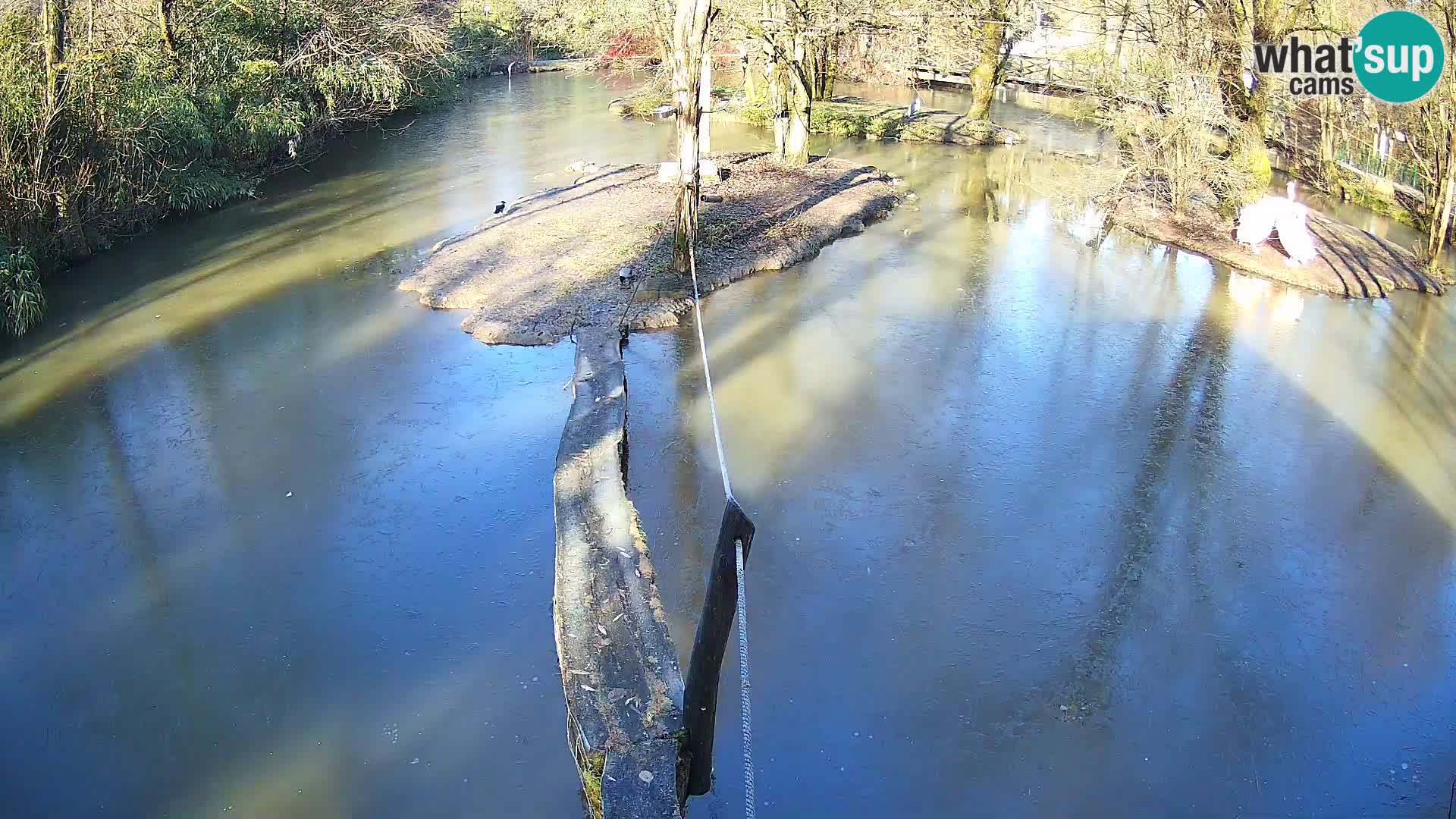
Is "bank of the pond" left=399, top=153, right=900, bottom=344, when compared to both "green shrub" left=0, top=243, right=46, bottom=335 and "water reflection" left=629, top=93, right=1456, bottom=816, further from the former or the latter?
"green shrub" left=0, top=243, right=46, bottom=335

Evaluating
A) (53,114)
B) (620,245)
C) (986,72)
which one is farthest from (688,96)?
(986,72)

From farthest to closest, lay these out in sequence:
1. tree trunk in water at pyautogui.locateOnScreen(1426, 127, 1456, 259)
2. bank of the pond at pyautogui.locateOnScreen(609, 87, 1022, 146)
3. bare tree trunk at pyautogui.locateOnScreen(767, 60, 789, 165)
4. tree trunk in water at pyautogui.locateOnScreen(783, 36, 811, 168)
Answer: bank of the pond at pyautogui.locateOnScreen(609, 87, 1022, 146) → bare tree trunk at pyautogui.locateOnScreen(767, 60, 789, 165) → tree trunk in water at pyautogui.locateOnScreen(783, 36, 811, 168) → tree trunk in water at pyautogui.locateOnScreen(1426, 127, 1456, 259)

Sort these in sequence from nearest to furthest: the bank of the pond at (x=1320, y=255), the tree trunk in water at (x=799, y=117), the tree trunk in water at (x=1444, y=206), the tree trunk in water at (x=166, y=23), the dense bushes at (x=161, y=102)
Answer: the dense bushes at (x=161, y=102), the tree trunk in water at (x=1444, y=206), the bank of the pond at (x=1320, y=255), the tree trunk in water at (x=166, y=23), the tree trunk in water at (x=799, y=117)

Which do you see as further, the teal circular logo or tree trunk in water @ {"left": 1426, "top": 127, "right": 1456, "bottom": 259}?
the teal circular logo

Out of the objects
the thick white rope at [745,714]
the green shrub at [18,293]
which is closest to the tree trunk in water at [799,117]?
the green shrub at [18,293]

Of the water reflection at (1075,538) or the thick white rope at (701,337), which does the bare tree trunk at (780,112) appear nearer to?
the thick white rope at (701,337)

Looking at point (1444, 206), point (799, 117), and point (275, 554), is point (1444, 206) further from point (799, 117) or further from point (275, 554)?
point (275, 554)

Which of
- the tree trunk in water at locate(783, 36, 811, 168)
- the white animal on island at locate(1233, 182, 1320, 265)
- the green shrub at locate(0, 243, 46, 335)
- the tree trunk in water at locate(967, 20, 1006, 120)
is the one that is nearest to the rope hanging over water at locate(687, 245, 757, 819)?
the green shrub at locate(0, 243, 46, 335)
